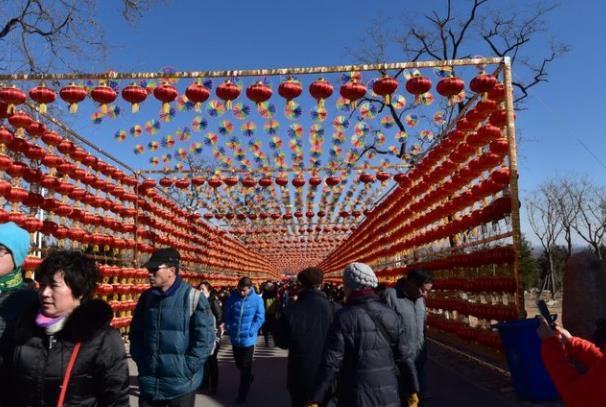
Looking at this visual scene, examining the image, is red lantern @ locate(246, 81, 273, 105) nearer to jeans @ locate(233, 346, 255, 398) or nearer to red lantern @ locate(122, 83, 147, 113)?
red lantern @ locate(122, 83, 147, 113)

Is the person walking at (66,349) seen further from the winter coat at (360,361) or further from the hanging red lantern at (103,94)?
the hanging red lantern at (103,94)

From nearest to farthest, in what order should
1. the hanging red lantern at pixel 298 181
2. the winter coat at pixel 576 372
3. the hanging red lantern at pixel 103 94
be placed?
1. the winter coat at pixel 576 372
2. the hanging red lantern at pixel 103 94
3. the hanging red lantern at pixel 298 181

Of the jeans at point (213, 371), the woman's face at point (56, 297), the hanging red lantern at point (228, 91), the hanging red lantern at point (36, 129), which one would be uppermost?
the hanging red lantern at point (228, 91)

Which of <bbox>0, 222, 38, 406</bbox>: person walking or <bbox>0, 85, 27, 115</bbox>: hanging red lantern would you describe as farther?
<bbox>0, 85, 27, 115</bbox>: hanging red lantern

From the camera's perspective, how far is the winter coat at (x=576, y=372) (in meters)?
2.08

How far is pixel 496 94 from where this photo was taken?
8.73 m

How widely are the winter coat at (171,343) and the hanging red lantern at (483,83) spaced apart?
246 inches

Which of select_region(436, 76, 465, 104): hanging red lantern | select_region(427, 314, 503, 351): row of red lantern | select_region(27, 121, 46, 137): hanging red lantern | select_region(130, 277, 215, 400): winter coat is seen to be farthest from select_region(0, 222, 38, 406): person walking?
select_region(427, 314, 503, 351): row of red lantern

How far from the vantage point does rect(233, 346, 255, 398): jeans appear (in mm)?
7578

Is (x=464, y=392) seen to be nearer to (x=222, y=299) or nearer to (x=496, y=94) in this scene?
(x=496, y=94)

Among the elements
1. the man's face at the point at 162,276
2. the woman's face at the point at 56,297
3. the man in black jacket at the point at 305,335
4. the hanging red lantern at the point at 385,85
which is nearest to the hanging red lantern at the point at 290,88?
the hanging red lantern at the point at 385,85

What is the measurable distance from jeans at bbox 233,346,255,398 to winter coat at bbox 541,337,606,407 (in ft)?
19.3

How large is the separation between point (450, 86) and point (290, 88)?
8.51 ft

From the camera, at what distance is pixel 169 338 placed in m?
4.10
